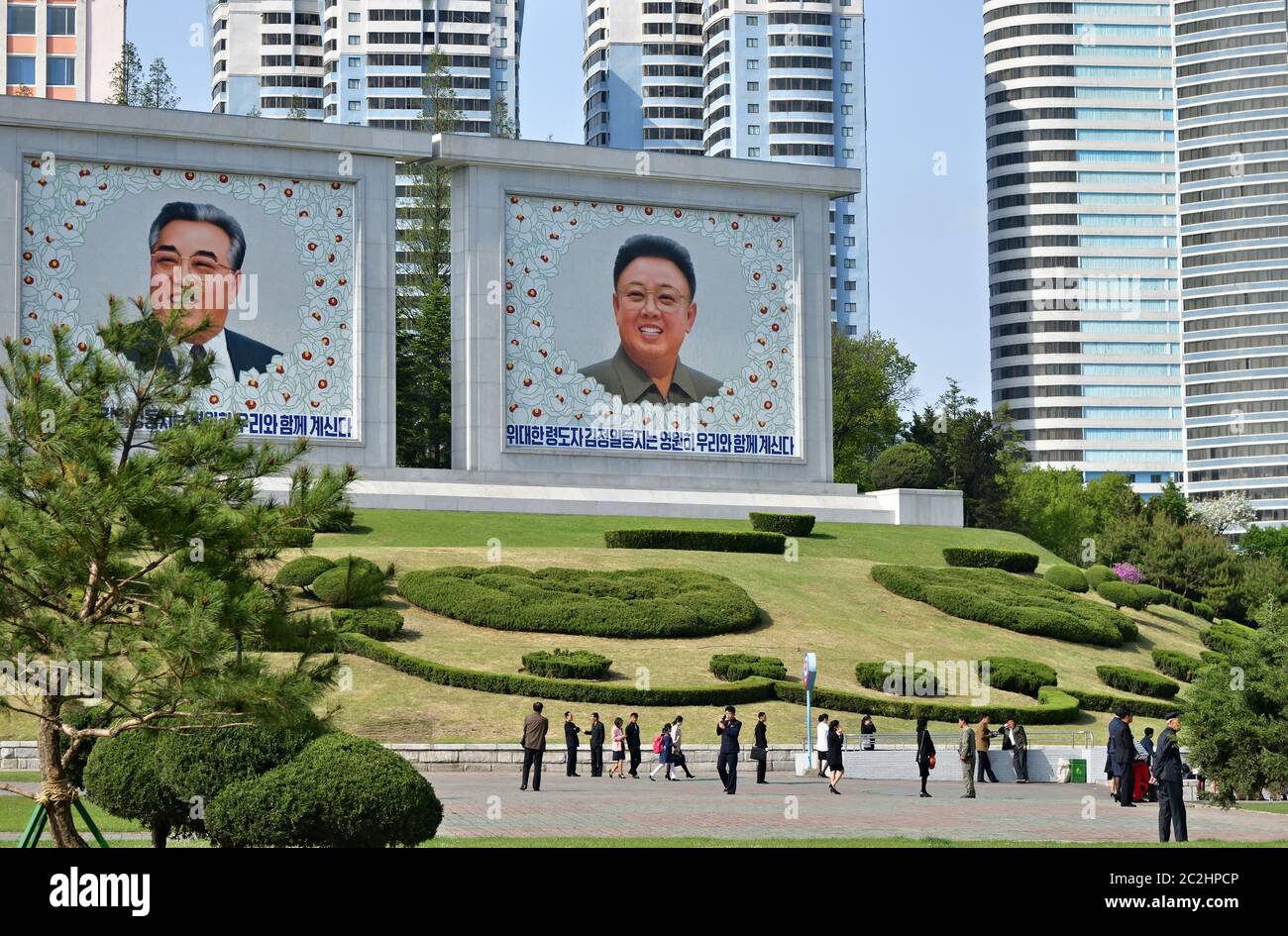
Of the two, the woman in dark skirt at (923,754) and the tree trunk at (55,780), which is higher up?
the tree trunk at (55,780)

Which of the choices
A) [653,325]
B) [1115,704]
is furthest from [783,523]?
[1115,704]

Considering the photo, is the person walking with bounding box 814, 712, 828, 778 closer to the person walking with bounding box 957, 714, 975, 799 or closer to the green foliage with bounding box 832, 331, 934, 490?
the person walking with bounding box 957, 714, 975, 799

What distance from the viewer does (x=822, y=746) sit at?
100ft

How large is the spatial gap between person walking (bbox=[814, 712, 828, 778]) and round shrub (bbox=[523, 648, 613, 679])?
5.40 m

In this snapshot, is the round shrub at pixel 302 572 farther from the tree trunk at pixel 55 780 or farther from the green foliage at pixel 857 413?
the green foliage at pixel 857 413

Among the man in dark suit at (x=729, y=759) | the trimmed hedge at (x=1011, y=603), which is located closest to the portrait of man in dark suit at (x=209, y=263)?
the trimmed hedge at (x=1011, y=603)

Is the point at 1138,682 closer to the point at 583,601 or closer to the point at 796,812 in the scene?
the point at 583,601

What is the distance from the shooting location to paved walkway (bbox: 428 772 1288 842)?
799 inches

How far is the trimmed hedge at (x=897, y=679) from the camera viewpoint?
3669 cm

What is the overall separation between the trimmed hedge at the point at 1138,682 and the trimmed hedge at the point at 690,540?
11368 millimetres

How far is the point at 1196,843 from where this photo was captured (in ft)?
61.8

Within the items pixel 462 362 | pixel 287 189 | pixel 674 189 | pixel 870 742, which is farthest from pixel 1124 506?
pixel 870 742

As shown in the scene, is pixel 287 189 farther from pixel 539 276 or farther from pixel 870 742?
pixel 870 742

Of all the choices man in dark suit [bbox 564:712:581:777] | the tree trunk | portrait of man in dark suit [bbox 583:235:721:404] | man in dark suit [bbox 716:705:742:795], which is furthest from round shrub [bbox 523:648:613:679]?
portrait of man in dark suit [bbox 583:235:721:404]
